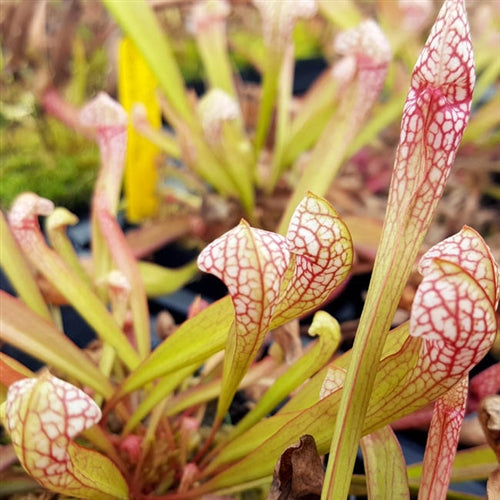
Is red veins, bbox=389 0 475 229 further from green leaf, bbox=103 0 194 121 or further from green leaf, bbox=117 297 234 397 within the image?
green leaf, bbox=103 0 194 121

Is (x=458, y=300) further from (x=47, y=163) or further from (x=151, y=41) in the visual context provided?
(x=47, y=163)

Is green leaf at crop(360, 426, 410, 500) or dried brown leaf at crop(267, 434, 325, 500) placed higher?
dried brown leaf at crop(267, 434, 325, 500)

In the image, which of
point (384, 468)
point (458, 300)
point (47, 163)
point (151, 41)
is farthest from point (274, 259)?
point (47, 163)

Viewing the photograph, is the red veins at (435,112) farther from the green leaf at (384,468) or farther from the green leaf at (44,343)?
the green leaf at (44,343)

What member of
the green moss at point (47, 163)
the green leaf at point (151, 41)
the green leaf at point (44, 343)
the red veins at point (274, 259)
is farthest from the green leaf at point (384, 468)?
the green moss at point (47, 163)

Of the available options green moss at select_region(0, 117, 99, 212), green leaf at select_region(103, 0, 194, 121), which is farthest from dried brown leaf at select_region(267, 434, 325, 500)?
green moss at select_region(0, 117, 99, 212)

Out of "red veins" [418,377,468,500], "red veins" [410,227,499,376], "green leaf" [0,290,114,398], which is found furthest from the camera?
"green leaf" [0,290,114,398]

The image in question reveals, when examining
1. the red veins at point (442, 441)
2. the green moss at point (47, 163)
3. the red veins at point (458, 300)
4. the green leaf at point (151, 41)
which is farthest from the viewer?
the green moss at point (47, 163)
